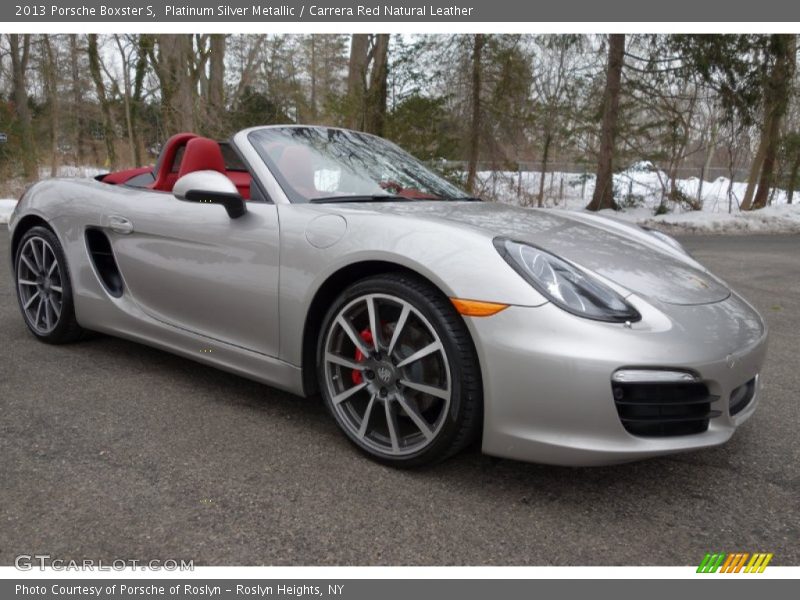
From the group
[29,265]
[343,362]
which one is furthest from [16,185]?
[343,362]

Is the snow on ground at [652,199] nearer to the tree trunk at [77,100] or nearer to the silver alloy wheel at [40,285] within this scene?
the silver alloy wheel at [40,285]

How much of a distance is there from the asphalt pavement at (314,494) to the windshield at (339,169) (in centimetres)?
100

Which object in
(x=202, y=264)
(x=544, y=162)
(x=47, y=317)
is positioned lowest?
(x=47, y=317)

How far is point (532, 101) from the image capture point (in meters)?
14.5

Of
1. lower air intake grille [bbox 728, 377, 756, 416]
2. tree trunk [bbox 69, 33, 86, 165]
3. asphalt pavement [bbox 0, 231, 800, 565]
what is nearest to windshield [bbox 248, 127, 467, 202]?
asphalt pavement [bbox 0, 231, 800, 565]

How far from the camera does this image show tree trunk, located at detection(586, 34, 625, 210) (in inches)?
526

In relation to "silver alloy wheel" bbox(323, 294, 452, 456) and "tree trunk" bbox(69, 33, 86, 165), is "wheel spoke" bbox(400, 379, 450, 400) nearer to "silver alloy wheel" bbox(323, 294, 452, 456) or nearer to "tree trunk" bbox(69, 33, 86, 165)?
"silver alloy wheel" bbox(323, 294, 452, 456)

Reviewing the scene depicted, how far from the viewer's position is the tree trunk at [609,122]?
1335 cm

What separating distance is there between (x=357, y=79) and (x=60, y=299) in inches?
400

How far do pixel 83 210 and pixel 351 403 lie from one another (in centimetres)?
206

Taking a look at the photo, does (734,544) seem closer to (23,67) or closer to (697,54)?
(697,54)

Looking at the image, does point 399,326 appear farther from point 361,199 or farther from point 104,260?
point 104,260

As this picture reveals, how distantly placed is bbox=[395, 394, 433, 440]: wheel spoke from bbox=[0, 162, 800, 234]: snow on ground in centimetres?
1042

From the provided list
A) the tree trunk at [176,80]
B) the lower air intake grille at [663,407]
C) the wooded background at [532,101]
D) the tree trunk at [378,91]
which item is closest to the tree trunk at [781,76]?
the wooded background at [532,101]
